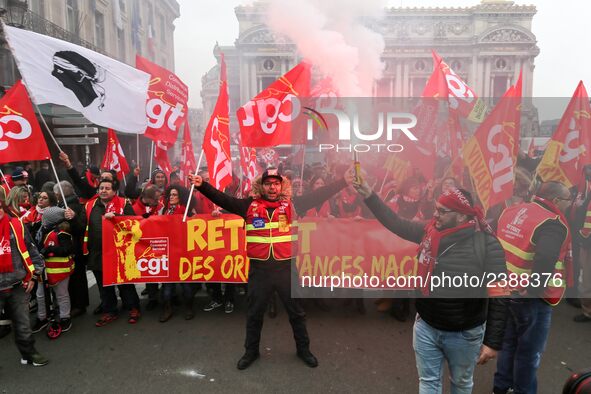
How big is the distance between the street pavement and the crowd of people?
0.17 metres

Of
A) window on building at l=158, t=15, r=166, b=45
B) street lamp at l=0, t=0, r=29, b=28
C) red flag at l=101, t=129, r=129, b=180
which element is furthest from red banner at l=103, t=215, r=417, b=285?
window on building at l=158, t=15, r=166, b=45

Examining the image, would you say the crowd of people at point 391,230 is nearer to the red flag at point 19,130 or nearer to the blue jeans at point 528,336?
the blue jeans at point 528,336

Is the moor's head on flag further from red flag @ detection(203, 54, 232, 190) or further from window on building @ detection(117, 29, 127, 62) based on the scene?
window on building @ detection(117, 29, 127, 62)

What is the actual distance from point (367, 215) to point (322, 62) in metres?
23.9

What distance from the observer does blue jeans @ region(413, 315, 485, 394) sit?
2545mm

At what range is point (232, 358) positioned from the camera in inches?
158

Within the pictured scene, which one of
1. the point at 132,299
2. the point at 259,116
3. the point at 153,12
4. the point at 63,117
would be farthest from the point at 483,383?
the point at 153,12

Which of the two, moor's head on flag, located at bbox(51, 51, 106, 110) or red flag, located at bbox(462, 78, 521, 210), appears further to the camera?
moor's head on flag, located at bbox(51, 51, 106, 110)

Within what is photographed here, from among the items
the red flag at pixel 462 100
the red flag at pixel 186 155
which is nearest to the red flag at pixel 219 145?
the red flag at pixel 186 155

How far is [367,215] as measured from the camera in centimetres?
490

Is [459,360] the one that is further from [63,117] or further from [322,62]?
[322,62]

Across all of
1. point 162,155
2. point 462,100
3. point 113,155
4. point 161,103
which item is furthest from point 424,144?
point 113,155

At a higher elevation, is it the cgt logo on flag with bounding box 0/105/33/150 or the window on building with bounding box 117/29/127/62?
the window on building with bounding box 117/29/127/62

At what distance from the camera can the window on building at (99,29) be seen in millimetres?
21156
